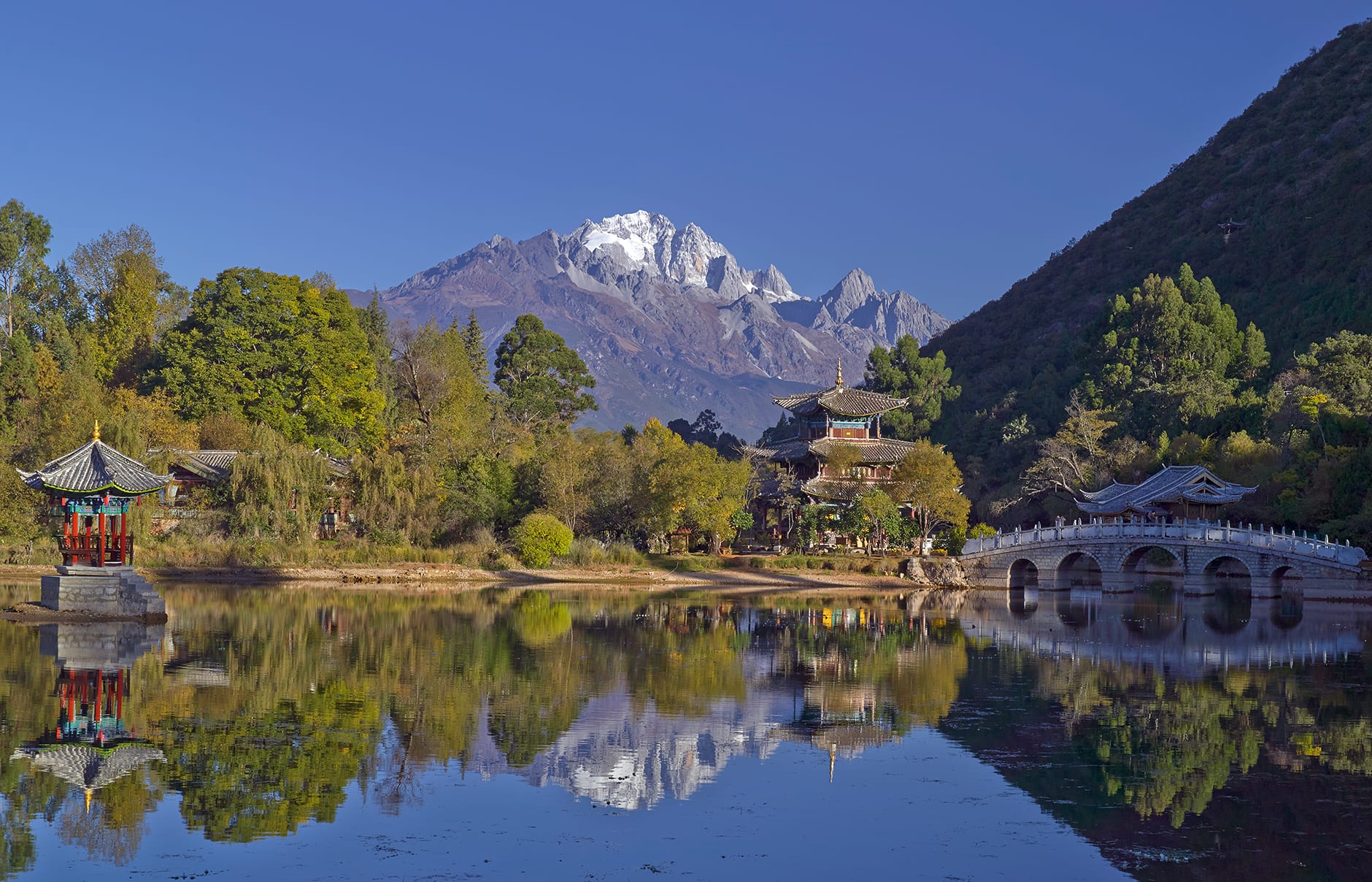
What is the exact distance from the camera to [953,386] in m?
110

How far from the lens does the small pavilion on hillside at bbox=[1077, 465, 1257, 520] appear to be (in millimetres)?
59688

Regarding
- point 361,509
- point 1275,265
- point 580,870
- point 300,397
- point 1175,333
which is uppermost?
point 1275,265

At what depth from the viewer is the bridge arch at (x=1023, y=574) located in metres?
65.4

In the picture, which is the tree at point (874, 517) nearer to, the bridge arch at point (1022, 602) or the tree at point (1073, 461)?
the bridge arch at point (1022, 602)

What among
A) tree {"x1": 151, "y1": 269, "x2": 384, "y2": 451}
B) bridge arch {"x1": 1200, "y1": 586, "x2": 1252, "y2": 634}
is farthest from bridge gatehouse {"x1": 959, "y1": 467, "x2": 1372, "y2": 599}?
tree {"x1": 151, "y1": 269, "x2": 384, "y2": 451}

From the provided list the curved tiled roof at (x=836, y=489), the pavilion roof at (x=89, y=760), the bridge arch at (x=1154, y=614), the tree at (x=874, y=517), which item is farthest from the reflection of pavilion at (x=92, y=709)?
the curved tiled roof at (x=836, y=489)

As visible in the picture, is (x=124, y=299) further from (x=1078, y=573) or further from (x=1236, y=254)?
(x=1236, y=254)

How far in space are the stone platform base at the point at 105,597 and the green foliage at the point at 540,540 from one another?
2329cm

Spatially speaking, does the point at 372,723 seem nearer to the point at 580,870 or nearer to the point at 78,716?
the point at 78,716

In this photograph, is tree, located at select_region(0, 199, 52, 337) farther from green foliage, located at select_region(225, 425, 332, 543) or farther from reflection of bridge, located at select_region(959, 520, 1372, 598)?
reflection of bridge, located at select_region(959, 520, 1372, 598)

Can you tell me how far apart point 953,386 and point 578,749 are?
9251 centimetres

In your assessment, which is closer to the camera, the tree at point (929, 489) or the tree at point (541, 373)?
the tree at point (929, 489)

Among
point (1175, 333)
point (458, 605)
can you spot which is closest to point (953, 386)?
point (1175, 333)

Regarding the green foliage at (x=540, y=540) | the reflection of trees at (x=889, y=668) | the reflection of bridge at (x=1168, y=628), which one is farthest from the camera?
the green foliage at (x=540, y=540)
